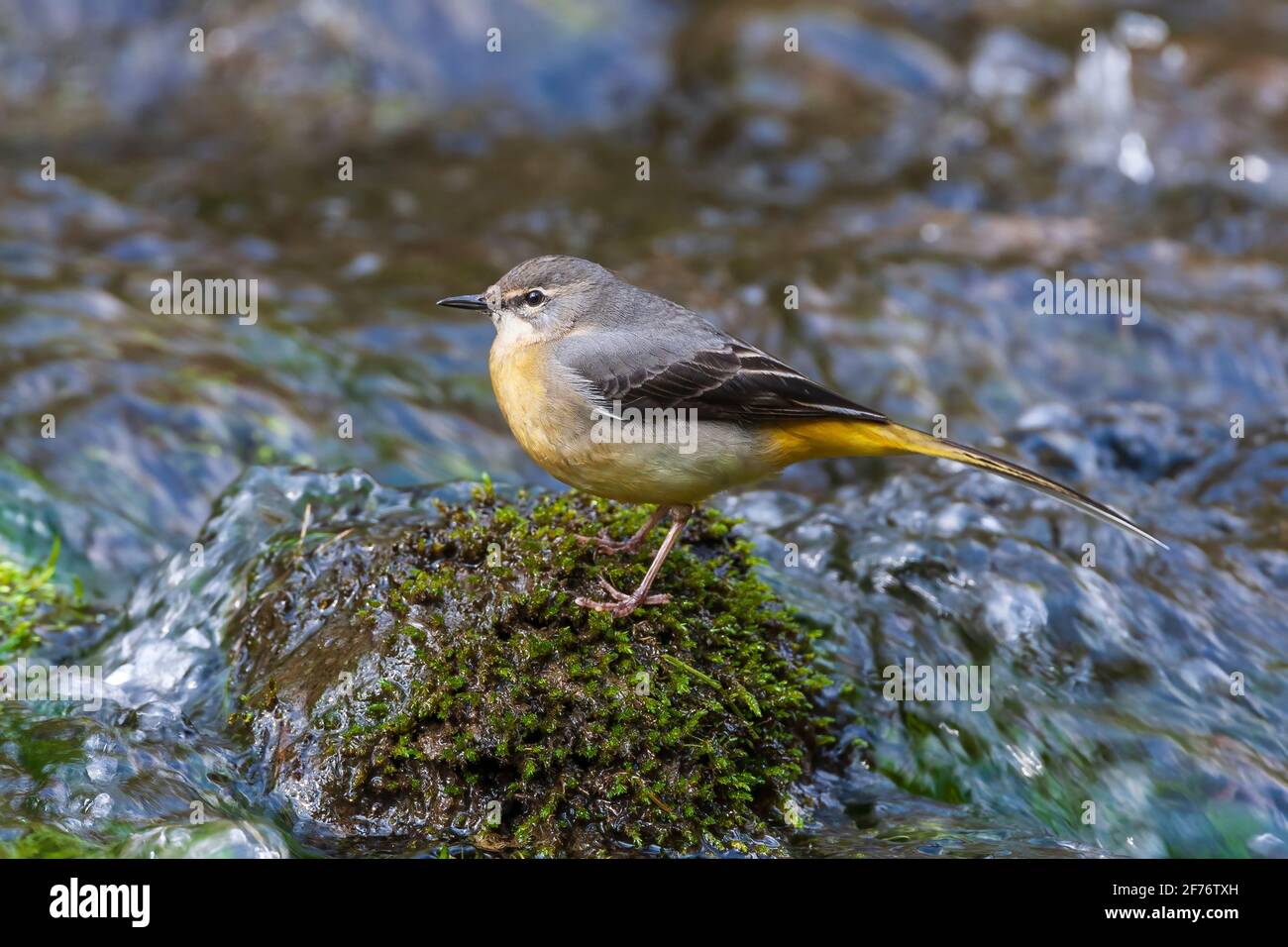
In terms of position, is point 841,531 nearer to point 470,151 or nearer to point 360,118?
point 470,151

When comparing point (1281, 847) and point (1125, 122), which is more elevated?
point (1125, 122)

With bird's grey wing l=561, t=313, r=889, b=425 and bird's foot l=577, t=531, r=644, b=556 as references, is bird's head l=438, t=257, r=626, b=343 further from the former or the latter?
bird's foot l=577, t=531, r=644, b=556

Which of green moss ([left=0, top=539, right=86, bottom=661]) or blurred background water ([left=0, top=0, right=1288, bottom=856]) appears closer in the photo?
blurred background water ([left=0, top=0, right=1288, bottom=856])

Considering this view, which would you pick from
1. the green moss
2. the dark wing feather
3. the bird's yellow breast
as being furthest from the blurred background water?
the dark wing feather

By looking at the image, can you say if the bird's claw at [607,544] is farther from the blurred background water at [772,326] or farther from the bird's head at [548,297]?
the blurred background water at [772,326]

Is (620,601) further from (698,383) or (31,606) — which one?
(31,606)

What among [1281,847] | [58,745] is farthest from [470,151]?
[1281,847]
